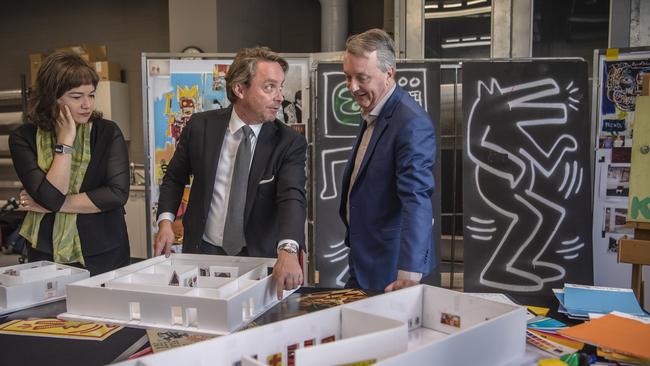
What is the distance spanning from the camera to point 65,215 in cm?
190

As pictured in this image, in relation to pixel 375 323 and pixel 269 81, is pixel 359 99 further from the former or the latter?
pixel 375 323

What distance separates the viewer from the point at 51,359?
3.96 feet

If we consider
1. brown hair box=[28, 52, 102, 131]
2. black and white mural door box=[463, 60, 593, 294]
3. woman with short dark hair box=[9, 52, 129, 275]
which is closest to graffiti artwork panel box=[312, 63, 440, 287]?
black and white mural door box=[463, 60, 593, 294]

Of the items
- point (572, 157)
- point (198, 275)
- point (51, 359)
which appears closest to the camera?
point (51, 359)

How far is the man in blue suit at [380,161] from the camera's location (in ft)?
5.95

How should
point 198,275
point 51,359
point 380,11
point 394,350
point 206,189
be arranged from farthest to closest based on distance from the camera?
point 380,11 → point 206,189 → point 198,275 → point 51,359 → point 394,350

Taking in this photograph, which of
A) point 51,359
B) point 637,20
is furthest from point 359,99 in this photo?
point 637,20

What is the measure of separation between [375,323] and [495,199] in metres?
2.75

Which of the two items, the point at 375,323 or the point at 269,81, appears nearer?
the point at 375,323

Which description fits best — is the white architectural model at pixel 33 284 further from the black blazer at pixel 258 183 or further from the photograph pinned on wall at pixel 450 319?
the photograph pinned on wall at pixel 450 319

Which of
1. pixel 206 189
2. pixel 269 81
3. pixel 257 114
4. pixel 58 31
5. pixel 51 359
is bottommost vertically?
pixel 51 359

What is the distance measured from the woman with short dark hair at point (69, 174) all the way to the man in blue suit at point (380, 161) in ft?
2.90

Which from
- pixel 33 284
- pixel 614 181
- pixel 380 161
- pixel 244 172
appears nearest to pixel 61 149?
pixel 33 284

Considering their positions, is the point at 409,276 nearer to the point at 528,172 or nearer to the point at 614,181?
the point at 528,172
